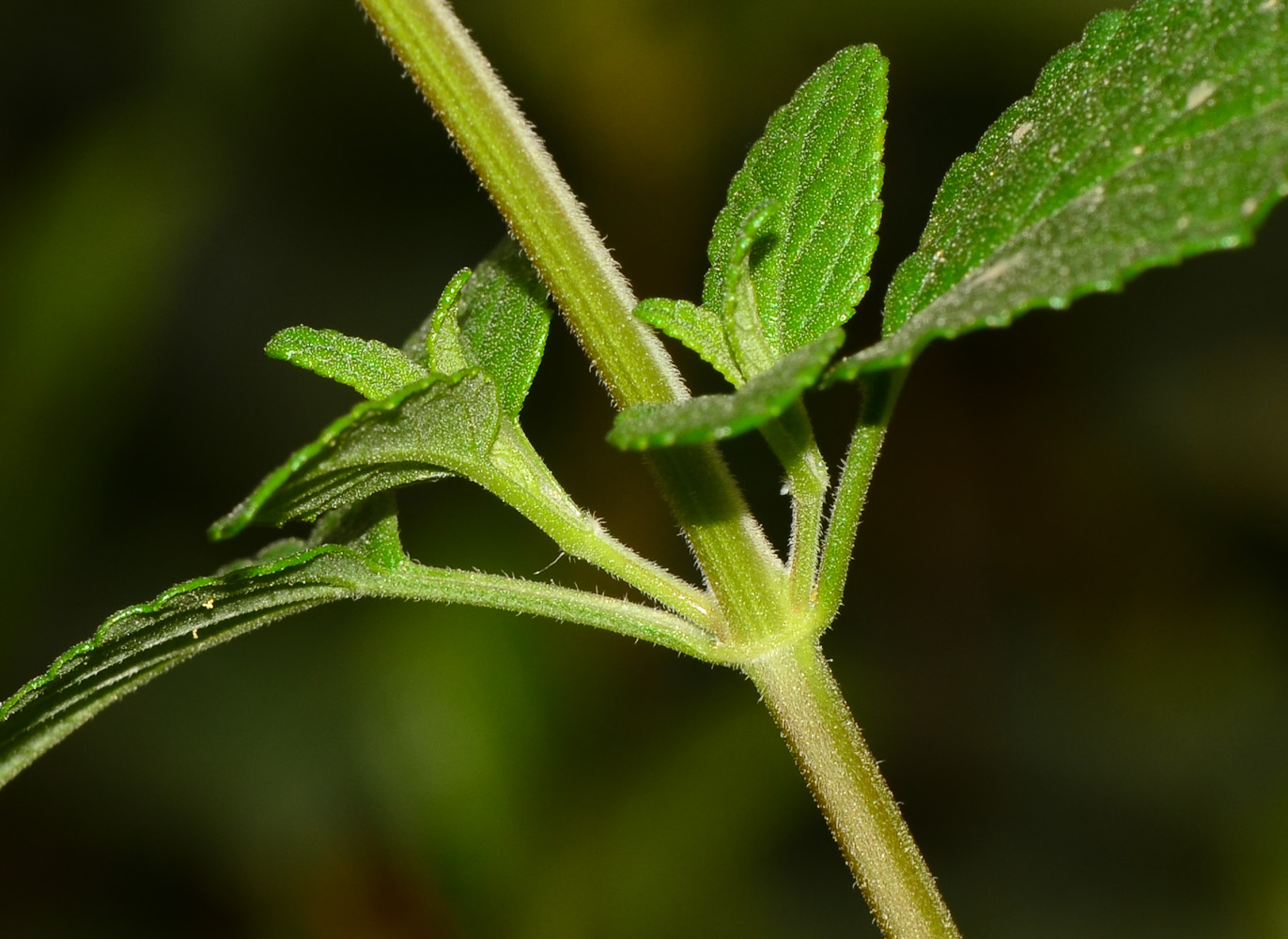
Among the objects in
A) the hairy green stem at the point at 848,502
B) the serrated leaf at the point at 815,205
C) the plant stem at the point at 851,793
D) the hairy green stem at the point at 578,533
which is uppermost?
the serrated leaf at the point at 815,205

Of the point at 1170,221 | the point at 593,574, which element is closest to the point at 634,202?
the point at 593,574

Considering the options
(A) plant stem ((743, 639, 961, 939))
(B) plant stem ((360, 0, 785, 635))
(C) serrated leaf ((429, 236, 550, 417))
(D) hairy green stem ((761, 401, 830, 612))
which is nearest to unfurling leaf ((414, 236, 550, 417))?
(C) serrated leaf ((429, 236, 550, 417))

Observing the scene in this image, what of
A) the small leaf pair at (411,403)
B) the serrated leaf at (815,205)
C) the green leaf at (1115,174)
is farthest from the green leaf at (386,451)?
the green leaf at (1115,174)

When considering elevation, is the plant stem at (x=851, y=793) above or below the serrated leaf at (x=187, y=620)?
below

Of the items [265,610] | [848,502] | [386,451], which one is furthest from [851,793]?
[265,610]

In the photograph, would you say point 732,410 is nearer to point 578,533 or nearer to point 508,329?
point 578,533

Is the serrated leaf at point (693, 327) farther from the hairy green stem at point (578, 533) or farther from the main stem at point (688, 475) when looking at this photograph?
the hairy green stem at point (578, 533)

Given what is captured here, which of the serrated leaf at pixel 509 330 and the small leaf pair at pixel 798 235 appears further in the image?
the serrated leaf at pixel 509 330
